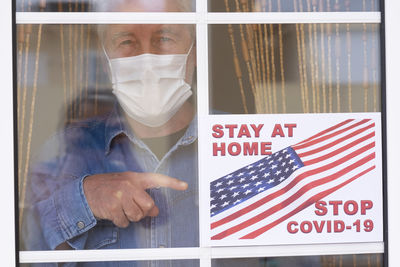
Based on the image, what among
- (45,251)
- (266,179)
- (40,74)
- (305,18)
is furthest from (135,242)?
(305,18)

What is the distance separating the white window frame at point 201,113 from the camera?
3.48 m

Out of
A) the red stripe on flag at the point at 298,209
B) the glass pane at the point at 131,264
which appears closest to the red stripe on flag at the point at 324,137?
the red stripe on flag at the point at 298,209

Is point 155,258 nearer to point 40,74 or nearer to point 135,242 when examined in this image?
point 135,242

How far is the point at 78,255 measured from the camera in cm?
353

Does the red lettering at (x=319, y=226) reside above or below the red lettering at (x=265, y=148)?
below

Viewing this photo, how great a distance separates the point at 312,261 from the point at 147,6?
2.19 meters

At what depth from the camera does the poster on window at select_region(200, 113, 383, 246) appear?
3562 millimetres

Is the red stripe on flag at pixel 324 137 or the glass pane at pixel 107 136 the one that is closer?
the glass pane at pixel 107 136

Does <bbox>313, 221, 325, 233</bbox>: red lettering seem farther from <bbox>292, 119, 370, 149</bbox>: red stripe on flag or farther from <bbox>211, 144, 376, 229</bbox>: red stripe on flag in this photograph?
<bbox>292, 119, 370, 149</bbox>: red stripe on flag

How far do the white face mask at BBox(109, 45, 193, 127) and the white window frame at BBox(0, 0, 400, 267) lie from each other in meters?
0.16

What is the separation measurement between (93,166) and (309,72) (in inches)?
66.4

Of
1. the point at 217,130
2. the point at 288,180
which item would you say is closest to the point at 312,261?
the point at 288,180

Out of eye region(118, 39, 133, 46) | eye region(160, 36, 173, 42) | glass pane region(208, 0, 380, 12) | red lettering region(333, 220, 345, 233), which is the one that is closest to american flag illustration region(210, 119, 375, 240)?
red lettering region(333, 220, 345, 233)

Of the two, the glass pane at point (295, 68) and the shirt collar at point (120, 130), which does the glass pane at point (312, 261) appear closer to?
the shirt collar at point (120, 130)
